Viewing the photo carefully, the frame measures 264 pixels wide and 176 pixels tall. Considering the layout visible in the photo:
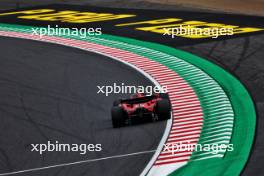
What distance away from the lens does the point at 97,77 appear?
20250 millimetres

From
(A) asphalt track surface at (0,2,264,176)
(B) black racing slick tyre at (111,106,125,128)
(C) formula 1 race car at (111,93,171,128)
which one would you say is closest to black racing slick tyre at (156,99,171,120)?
(C) formula 1 race car at (111,93,171,128)

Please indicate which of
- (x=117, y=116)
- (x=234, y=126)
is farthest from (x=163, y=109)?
(x=234, y=126)

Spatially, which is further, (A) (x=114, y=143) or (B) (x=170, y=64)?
(B) (x=170, y=64)

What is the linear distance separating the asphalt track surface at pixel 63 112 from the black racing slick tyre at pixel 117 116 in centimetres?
19

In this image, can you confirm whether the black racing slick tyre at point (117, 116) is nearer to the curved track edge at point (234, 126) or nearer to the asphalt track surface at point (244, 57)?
the curved track edge at point (234, 126)

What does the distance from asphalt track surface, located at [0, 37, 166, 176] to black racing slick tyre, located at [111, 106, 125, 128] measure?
0.19 m

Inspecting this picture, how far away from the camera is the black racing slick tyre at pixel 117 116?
599 inches

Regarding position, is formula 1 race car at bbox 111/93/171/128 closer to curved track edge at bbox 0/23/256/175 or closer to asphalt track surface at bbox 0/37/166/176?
asphalt track surface at bbox 0/37/166/176

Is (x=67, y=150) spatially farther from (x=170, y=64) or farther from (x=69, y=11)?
(x=69, y=11)

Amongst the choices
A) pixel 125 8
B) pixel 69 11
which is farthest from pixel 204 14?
pixel 69 11

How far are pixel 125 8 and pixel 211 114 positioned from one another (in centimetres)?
1885

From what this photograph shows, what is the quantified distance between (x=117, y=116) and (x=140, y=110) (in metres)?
0.60

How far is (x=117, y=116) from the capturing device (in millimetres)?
15219

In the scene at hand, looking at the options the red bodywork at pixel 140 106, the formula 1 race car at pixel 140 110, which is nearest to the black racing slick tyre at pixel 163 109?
the formula 1 race car at pixel 140 110
